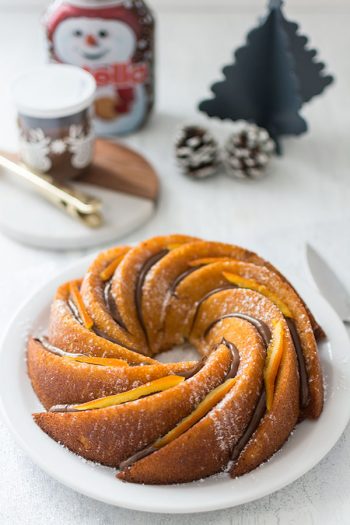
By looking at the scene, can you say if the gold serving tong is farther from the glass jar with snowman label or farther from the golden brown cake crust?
the golden brown cake crust

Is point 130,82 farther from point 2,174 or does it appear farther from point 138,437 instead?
point 138,437

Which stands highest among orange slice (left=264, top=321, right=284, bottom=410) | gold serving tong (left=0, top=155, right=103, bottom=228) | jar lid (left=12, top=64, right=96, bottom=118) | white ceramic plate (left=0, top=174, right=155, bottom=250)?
jar lid (left=12, top=64, right=96, bottom=118)

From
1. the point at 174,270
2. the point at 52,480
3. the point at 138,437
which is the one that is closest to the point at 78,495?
the point at 52,480

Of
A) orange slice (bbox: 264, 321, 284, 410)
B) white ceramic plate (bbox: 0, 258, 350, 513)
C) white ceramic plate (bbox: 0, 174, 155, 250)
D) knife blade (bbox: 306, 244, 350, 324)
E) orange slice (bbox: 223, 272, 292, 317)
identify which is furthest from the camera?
white ceramic plate (bbox: 0, 174, 155, 250)

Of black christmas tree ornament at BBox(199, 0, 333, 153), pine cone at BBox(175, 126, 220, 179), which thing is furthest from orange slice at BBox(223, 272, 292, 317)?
black christmas tree ornament at BBox(199, 0, 333, 153)

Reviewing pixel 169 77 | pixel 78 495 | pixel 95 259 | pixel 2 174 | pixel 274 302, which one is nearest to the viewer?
pixel 78 495

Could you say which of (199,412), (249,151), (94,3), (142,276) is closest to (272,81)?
(249,151)

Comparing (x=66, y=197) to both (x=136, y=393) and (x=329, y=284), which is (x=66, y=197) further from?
(x=136, y=393)
